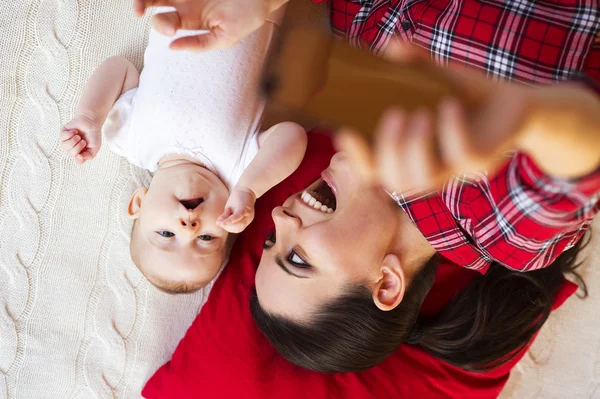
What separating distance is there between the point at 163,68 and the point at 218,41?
1.39 feet

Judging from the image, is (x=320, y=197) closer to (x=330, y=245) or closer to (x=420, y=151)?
(x=330, y=245)

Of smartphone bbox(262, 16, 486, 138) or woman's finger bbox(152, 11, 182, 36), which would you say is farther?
woman's finger bbox(152, 11, 182, 36)

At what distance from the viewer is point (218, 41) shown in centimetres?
77

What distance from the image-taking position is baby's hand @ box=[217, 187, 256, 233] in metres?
1.00

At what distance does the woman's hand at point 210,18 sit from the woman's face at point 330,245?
15.1 inches

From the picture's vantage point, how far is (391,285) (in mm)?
1048

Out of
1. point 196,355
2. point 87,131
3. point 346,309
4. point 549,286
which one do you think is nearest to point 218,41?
point 87,131

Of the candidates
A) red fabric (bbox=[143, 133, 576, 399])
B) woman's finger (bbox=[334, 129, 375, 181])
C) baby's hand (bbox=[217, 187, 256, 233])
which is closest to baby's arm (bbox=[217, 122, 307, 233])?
baby's hand (bbox=[217, 187, 256, 233])

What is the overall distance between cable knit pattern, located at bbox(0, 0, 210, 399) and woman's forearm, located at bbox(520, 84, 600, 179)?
1.09m

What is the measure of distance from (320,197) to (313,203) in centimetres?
8

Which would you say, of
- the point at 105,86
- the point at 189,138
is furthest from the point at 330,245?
the point at 105,86

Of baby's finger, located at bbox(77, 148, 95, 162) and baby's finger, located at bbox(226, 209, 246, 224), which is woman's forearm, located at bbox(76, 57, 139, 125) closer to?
baby's finger, located at bbox(77, 148, 95, 162)

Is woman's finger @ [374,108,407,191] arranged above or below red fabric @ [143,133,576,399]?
above

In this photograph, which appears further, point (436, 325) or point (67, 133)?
point (436, 325)
